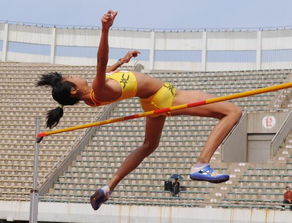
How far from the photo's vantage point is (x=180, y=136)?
1883cm

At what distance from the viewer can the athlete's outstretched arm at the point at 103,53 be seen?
205 inches

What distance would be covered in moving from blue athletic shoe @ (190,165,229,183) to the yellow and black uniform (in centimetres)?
64

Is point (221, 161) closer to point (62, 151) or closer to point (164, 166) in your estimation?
point (164, 166)

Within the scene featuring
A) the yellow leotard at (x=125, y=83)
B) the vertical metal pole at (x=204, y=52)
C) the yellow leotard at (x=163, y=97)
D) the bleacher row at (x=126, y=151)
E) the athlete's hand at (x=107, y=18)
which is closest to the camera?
the athlete's hand at (x=107, y=18)

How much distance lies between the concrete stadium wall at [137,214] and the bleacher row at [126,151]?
0.18 metres

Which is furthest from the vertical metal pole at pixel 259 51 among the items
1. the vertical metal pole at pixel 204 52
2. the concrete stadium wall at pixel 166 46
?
the vertical metal pole at pixel 204 52

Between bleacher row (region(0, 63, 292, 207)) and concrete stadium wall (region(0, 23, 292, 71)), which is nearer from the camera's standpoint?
bleacher row (region(0, 63, 292, 207))

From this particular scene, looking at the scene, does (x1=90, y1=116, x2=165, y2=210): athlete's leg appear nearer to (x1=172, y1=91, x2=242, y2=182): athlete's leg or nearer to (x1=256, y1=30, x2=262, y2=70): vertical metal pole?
(x1=172, y1=91, x2=242, y2=182): athlete's leg

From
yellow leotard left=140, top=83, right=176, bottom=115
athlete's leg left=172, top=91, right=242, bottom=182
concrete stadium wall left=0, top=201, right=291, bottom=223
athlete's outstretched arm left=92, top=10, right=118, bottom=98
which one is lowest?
concrete stadium wall left=0, top=201, right=291, bottom=223

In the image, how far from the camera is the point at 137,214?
14.8 metres

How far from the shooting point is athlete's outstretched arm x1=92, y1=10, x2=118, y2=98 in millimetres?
5215

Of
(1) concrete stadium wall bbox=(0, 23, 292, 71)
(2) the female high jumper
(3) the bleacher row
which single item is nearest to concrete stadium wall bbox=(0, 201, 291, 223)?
(3) the bleacher row

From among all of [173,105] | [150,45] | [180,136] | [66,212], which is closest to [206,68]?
[150,45]

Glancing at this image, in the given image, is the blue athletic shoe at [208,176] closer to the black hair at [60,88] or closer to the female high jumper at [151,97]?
the female high jumper at [151,97]
